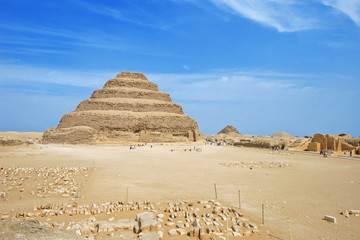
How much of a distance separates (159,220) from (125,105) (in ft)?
118

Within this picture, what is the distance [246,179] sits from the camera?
9.47 m

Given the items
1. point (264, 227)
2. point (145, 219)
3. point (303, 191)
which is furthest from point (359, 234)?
point (145, 219)

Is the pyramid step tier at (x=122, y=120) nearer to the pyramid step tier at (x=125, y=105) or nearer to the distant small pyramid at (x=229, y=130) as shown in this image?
the pyramid step tier at (x=125, y=105)

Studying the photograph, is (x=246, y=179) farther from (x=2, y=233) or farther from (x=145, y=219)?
(x=2, y=233)

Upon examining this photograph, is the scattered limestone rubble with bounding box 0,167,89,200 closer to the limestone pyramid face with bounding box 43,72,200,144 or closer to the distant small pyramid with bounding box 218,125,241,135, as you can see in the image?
the limestone pyramid face with bounding box 43,72,200,144

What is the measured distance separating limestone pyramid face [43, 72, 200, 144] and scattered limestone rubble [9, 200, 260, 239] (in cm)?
2898

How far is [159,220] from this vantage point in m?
4.77

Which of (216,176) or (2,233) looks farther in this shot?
(216,176)

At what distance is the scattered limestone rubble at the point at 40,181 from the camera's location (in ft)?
22.4

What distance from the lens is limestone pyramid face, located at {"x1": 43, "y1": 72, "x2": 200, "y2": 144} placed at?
33.5 metres

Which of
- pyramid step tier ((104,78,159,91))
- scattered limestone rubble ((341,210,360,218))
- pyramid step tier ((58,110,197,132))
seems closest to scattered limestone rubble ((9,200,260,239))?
scattered limestone rubble ((341,210,360,218))

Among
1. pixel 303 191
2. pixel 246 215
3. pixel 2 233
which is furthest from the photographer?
pixel 303 191

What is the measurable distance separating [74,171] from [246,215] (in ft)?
23.5

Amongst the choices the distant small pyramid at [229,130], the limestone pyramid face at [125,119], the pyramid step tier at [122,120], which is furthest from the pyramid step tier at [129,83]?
the distant small pyramid at [229,130]
